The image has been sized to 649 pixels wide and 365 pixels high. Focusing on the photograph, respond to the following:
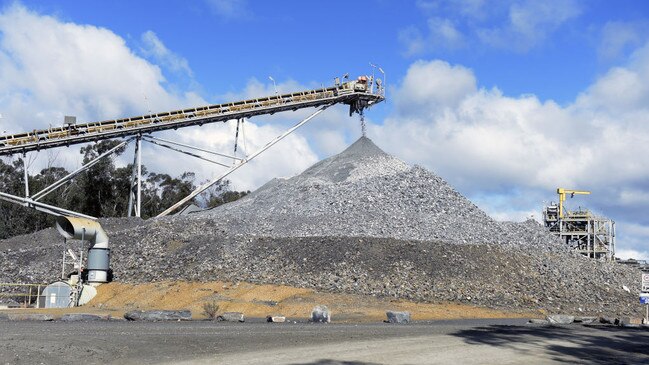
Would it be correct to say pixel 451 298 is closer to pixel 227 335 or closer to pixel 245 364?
pixel 227 335

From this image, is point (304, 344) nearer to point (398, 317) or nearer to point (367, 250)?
point (398, 317)

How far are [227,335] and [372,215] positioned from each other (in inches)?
922

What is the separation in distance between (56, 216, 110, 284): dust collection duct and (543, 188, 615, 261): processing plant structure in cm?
4660

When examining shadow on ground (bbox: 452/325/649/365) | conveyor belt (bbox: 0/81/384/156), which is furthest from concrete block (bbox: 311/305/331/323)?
conveyor belt (bbox: 0/81/384/156)

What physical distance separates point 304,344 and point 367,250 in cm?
1820

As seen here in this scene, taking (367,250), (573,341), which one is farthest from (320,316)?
(367,250)

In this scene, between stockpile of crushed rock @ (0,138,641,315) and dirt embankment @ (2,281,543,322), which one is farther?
stockpile of crushed rock @ (0,138,641,315)

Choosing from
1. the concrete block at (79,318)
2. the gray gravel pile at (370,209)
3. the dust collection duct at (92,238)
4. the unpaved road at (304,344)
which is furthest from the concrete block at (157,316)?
the gray gravel pile at (370,209)

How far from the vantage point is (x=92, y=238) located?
33000 mm

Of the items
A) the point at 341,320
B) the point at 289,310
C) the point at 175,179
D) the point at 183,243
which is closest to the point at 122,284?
the point at 183,243

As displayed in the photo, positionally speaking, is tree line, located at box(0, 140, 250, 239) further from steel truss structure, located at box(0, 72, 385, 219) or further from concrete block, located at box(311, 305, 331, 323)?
concrete block, located at box(311, 305, 331, 323)

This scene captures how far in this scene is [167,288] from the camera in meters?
32.4

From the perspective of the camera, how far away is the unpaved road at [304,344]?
14.7 m

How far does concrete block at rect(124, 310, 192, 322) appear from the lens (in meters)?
24.8
